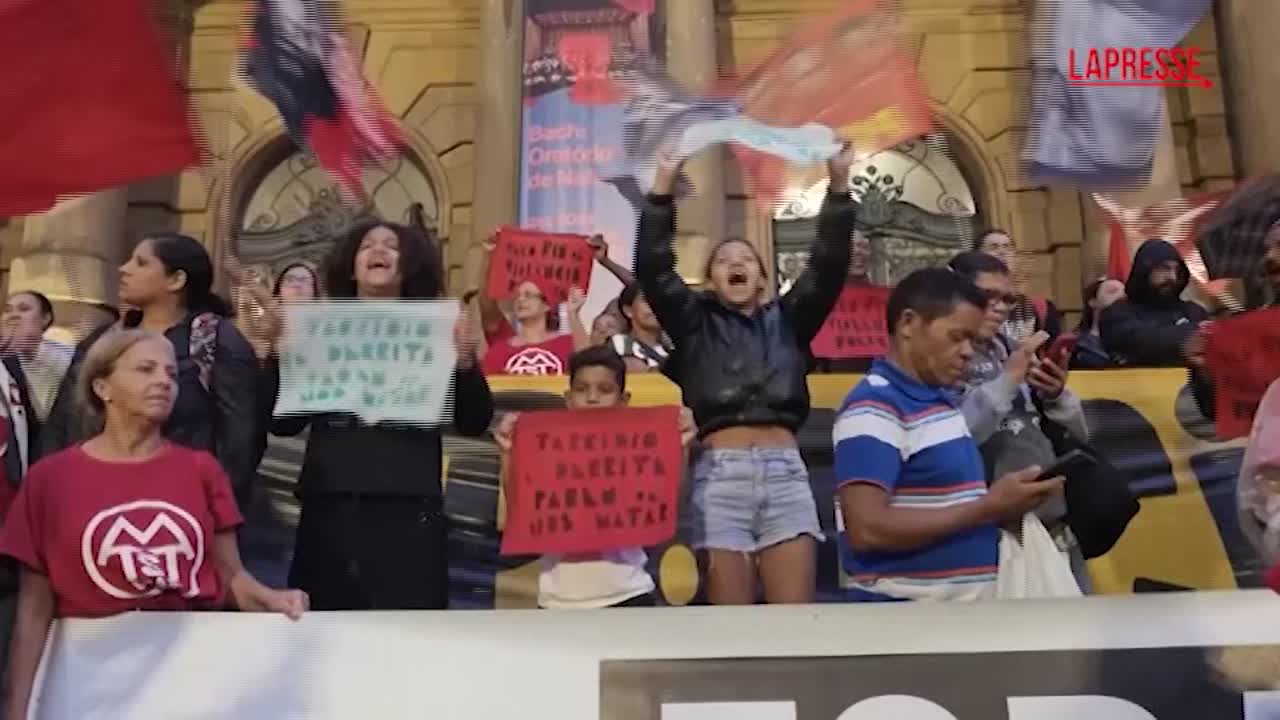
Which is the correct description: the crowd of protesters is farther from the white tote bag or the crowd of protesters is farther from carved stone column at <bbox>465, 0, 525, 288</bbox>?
carved stone column at <bbox>465, 0, 525, 288</bbox>

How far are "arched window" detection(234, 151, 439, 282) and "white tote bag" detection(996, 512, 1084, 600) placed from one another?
841cm

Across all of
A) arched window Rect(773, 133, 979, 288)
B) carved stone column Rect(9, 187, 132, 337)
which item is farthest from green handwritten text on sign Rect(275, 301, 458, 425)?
arched window Rect(773, 133, 979, 288)

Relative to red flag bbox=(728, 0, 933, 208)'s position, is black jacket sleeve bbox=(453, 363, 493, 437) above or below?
below

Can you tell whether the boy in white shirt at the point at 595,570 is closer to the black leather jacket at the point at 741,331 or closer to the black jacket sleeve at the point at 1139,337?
the black leather jacket at the point at 741,331

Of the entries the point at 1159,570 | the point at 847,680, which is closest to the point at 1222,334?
the point at 1159,570

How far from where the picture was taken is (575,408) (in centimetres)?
370

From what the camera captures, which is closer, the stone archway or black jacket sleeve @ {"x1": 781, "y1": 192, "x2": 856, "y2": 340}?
black jacket sleeve @ {"x1": 781, "y1": 192, "x2": 856, "y2": 340}

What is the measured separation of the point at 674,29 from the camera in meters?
9.98

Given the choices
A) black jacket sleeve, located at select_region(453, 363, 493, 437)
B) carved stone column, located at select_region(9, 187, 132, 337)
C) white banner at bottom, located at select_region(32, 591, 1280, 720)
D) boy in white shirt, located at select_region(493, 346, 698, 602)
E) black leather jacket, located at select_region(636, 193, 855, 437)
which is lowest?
white banner at bottom, located at select_region(32, 591, 1280, 720)

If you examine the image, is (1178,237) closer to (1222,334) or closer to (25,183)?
(1222,334)

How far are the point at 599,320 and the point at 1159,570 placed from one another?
2.33 metres

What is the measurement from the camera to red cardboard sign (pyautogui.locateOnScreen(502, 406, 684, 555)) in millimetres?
3475

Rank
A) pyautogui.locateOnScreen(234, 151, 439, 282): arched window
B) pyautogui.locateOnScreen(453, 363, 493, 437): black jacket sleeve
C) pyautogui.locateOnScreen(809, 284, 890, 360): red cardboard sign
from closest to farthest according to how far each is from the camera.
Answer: pyautogui.locateOnScreen(453, 363, 493, 437): black jacket sleeve, pyautogui.locateOnScreen(809, 284, 890, 360): red cardboard sign, pyautogui.locateOnScreen(234, 151, 439, 282): arched window

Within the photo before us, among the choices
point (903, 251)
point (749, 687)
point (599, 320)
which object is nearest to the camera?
point (749, 687)
